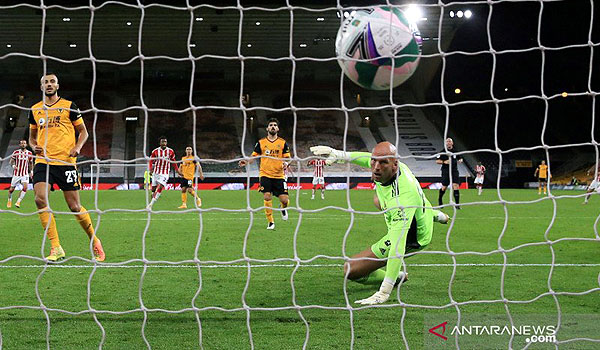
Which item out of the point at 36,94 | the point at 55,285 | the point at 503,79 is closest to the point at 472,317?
the point at 55,285

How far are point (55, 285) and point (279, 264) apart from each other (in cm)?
237

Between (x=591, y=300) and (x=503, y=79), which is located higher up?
(x=503, y=79)

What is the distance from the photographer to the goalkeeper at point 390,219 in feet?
16.1

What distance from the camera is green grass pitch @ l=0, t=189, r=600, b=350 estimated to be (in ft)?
12.8

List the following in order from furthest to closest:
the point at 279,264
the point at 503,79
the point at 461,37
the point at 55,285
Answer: the point at 503,79, the point at 461,37, the point at 279,264, the point at 55,285

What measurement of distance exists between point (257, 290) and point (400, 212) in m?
1.43

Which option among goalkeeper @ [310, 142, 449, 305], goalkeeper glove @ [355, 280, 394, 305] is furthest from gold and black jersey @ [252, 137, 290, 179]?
goalkeeper glove @ [355, 280, 394, 305]

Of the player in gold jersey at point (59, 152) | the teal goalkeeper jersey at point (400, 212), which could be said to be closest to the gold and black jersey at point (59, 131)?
Answer: the player in gold jersey at point (59, 152)

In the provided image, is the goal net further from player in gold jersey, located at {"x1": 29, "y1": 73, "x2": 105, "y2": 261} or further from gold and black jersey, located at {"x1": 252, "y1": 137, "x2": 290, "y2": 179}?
gold and black jersey, located at {"x1": 252, "y1": 137, "x2": 290, "y2": 179}

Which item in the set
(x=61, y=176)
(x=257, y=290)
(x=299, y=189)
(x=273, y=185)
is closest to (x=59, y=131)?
(x=61, y=176)

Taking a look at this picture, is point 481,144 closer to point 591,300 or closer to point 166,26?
point 166,26

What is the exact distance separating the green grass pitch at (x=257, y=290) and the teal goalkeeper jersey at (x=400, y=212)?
32 centimetres

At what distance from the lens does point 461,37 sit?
31.5 metres

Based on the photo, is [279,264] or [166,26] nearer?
[279,264]
